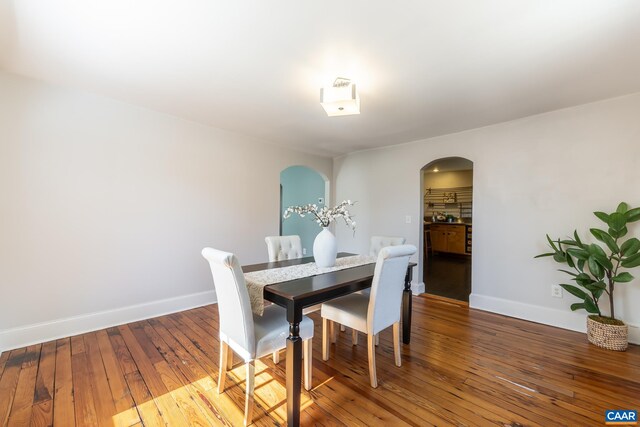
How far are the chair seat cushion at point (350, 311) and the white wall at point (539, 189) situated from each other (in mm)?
2057

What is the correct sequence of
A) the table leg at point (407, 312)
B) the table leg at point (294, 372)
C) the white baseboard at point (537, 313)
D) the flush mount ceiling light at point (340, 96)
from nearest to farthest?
the table leg at point (294, 372), the flush mount ceiling light at point (340, 96), the table leg at point (407, 312), the white baseboard at point (537, 313)

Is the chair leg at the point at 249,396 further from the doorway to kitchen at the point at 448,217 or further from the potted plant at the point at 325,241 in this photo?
the doorway to kitchen at the point at 448,217

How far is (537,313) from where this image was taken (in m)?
2.99

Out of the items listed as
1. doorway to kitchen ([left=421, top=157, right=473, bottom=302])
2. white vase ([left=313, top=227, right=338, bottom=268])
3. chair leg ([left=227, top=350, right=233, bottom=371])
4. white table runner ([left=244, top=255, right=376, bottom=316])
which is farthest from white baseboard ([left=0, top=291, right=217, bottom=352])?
→ doorway to kitchen ([left=421, top=157, right=473, bottom=302])

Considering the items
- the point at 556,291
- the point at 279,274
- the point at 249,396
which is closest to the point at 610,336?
the point at 556,291

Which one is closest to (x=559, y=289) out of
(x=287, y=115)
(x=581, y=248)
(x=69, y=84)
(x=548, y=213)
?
(x=581, y=248)

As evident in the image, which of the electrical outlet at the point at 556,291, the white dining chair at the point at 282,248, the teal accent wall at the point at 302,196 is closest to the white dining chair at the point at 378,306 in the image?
the white dining chair at the point at 282,248

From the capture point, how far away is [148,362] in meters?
2.12

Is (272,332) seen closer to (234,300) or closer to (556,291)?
(234,300)

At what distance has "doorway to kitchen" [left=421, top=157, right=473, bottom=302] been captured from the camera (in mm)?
6672

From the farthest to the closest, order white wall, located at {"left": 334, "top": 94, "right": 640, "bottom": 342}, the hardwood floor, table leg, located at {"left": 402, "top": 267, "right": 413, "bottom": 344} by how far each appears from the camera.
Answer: white wall, located at {"left": 334, "top": 94, "right": 640, "bottom": 342} < table leg, located at {"left": 402, "top": 267, "right": 413, "bottom": 344} < the hardwood floor

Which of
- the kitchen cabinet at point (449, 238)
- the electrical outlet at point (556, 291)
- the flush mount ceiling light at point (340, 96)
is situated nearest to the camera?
the flush mount ceiling light at point (340, 96)

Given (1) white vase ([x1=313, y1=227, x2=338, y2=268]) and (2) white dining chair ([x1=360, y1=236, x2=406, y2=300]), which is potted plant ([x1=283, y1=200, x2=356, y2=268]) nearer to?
(1) white vase ([x1=313, y1=227, x2=338, y2=268])

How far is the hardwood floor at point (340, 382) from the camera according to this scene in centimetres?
158
